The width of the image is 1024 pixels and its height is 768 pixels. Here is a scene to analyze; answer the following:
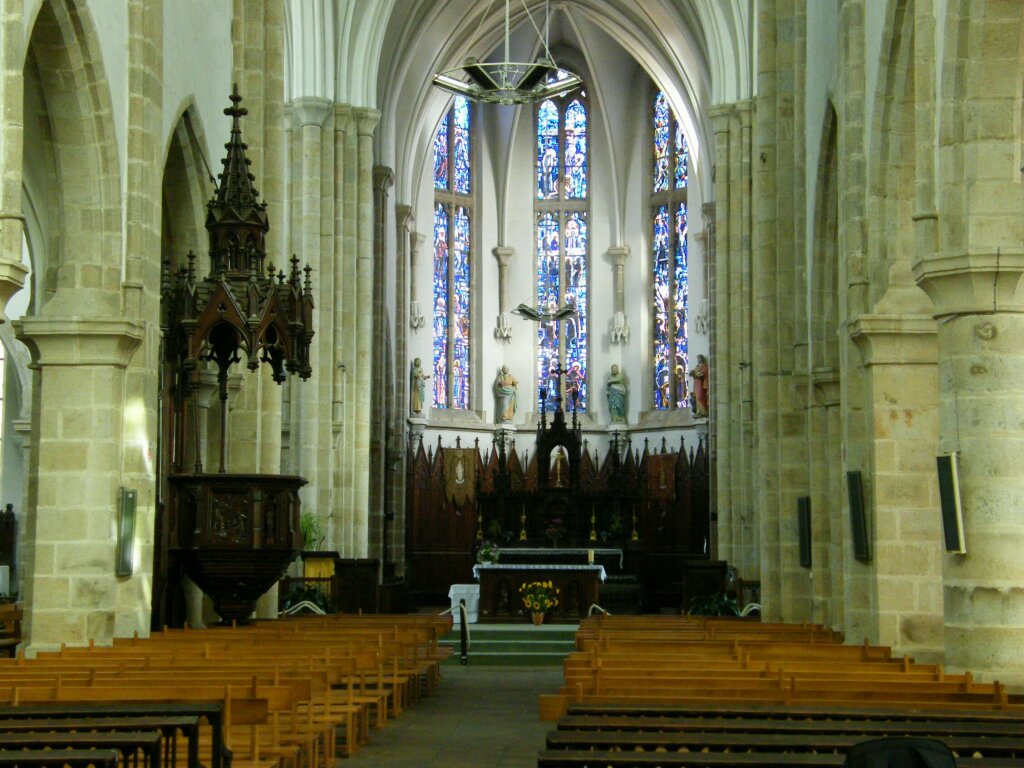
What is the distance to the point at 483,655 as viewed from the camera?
22625 mm

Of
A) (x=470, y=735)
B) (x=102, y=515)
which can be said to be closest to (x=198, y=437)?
(x=102, y=515)

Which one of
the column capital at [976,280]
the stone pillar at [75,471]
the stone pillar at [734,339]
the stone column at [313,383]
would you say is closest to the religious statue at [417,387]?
the stone pillar at [734,339]

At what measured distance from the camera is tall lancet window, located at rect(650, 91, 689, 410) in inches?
1587

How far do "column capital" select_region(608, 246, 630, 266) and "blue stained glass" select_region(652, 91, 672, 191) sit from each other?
69.8 inches

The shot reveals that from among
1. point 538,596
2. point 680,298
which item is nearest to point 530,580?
point 538,596

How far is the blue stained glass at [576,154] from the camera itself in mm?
42562

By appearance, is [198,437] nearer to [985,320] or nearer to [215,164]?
[215,164]

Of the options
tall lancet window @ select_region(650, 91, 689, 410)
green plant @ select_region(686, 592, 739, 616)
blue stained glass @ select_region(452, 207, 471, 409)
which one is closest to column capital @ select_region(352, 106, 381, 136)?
green plant @ select_region(686, 592, 739, 616)

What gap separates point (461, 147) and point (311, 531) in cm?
1806

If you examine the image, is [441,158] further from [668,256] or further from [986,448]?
[986,448]

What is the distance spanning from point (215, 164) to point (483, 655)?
27.2ft

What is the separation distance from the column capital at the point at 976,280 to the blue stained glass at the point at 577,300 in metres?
30.3

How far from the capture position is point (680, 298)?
133 feet

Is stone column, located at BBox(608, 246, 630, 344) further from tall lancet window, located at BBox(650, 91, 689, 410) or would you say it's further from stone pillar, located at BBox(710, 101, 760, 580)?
stone pillar, located at BBox(710, 101, 760, 580)
